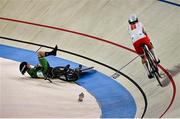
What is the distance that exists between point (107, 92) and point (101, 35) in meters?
3.00

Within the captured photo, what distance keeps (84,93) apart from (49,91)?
30.5 inches

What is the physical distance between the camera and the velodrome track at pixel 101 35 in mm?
9711

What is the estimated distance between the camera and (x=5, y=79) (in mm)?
11289

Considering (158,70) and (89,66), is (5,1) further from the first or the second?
(158,70)

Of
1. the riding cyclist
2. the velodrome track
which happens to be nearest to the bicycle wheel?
the riding cyclist

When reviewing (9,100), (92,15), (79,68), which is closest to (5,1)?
(92,15)

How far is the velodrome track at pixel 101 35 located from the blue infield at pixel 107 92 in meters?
0.14

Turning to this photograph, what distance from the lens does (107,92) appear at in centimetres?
1048

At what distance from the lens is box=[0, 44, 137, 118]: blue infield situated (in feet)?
30.9

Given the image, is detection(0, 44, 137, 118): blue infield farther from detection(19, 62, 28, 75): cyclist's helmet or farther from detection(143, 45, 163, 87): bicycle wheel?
detection(19, 62, 28, 75): cyclist's helmet

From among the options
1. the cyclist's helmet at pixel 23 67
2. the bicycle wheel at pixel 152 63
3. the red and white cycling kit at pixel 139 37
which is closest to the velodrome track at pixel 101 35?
the bicycle wheel at pixel 152 63

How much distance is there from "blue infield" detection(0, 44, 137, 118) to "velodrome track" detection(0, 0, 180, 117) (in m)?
0.14

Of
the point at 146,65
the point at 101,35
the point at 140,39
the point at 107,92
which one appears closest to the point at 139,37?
the point at 140,39

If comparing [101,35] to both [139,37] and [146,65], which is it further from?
[146,65]
